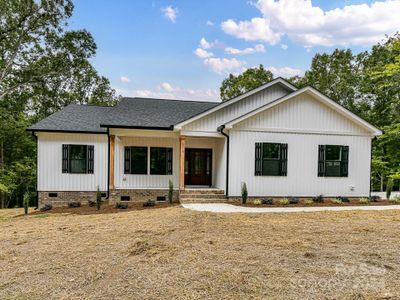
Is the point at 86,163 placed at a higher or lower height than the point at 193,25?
lower

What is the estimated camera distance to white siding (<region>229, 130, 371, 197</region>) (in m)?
12.2

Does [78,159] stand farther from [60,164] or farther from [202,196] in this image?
[202,196]

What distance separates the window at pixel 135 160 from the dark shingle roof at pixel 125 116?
132cm

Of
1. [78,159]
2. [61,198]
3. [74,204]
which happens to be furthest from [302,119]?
[61,198]

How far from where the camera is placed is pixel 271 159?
1245 centimetres

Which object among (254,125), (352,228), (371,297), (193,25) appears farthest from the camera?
(193,25)

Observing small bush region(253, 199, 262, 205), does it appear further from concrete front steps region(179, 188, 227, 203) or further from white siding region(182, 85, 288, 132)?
white siding region(182, 85, 288, 132)

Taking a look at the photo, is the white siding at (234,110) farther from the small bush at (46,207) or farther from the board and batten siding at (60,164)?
the small bush at (46,207)

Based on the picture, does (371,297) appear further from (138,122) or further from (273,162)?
(138,122)

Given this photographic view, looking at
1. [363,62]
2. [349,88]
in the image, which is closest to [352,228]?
[349,88]

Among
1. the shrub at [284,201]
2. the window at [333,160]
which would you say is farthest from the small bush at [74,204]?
the window at [333,160]

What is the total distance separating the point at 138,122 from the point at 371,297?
10802 millimetres

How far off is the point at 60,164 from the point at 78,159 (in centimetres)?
81

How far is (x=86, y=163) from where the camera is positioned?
13.8m
